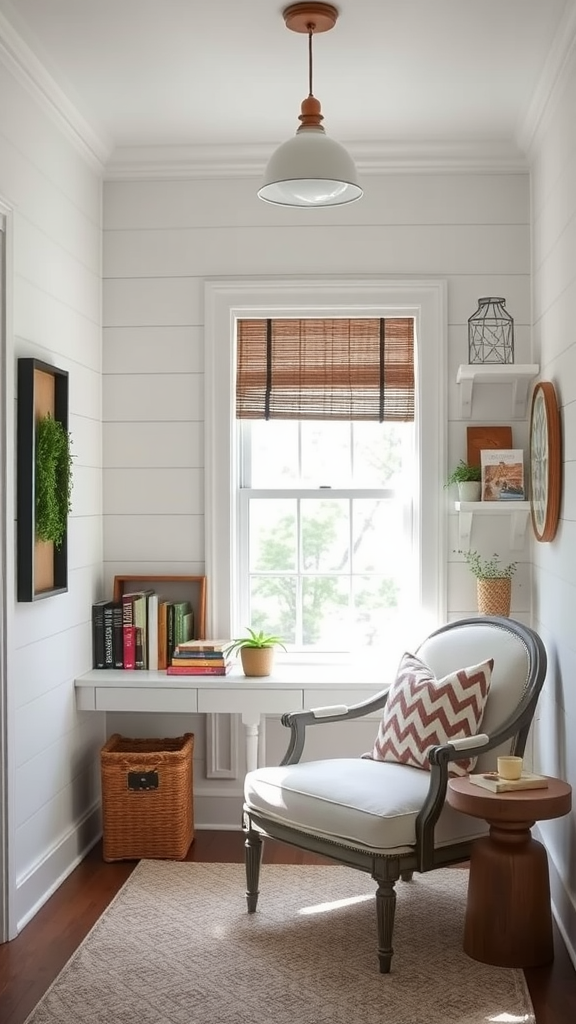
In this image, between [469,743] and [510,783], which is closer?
[510,783]

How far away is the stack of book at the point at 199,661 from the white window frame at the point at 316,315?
28 centimetres

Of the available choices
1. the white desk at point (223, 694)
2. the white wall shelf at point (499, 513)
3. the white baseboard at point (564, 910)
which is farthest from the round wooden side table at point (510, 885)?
the white wall shelf at point (499, 513)

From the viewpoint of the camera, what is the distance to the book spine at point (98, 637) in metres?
4.30

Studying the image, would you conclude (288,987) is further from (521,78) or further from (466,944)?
(521,78)

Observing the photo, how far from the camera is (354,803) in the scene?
10.3 ft

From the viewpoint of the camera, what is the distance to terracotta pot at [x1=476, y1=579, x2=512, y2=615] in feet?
13.6

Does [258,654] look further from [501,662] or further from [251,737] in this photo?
[501,662]

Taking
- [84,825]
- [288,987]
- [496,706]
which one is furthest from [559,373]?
[84,825]

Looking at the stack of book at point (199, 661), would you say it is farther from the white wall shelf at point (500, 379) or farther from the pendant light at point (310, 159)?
the pendant light at point (310, 159)

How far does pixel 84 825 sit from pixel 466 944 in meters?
1.67

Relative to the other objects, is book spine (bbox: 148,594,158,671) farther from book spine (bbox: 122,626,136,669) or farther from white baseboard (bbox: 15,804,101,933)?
white baseboard (bbox: 15,804,101,933)

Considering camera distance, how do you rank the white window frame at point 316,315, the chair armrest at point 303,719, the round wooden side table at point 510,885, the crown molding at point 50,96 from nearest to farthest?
Answer: the round wooden side table at point 510,885, the crown molding at point 50,96, the chair armrest at point 303,719, the white window frame at point 316,315

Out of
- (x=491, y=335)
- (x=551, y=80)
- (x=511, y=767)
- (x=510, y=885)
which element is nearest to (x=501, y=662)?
(x=511, y=767)

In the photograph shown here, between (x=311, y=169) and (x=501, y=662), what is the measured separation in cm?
170
